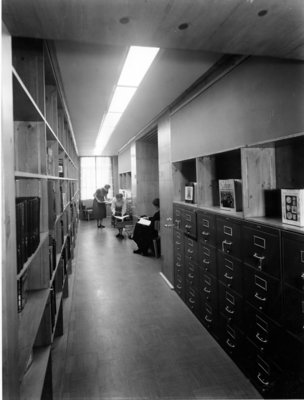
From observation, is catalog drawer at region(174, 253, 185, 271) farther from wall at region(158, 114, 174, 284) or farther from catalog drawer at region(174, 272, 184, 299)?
wall at region(158, 114, 174, 284)

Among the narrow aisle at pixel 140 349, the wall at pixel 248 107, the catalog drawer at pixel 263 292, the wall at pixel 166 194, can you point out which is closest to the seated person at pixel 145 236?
the wall at pixel 166 194

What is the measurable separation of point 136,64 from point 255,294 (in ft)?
6.96

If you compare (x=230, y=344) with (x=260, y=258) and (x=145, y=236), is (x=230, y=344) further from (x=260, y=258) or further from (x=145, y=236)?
(x=145, y=236)

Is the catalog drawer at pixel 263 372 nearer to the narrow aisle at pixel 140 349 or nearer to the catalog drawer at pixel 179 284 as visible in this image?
the narrow aisle at pixel 140 349

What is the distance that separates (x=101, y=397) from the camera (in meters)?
1.96

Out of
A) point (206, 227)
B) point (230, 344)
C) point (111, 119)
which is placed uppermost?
point (111, 119)

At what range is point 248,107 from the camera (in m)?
2.12

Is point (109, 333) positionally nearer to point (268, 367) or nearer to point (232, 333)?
point (232, 333)

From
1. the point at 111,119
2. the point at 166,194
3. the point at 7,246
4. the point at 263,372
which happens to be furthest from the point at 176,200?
the point at 7,246

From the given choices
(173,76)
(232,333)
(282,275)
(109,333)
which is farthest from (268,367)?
(173,76)

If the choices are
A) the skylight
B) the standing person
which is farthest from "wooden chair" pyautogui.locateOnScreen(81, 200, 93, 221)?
the skylight

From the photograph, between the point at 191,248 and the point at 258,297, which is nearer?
the point at 258,297

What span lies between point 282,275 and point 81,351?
1.93m

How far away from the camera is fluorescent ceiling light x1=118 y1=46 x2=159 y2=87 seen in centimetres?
216
